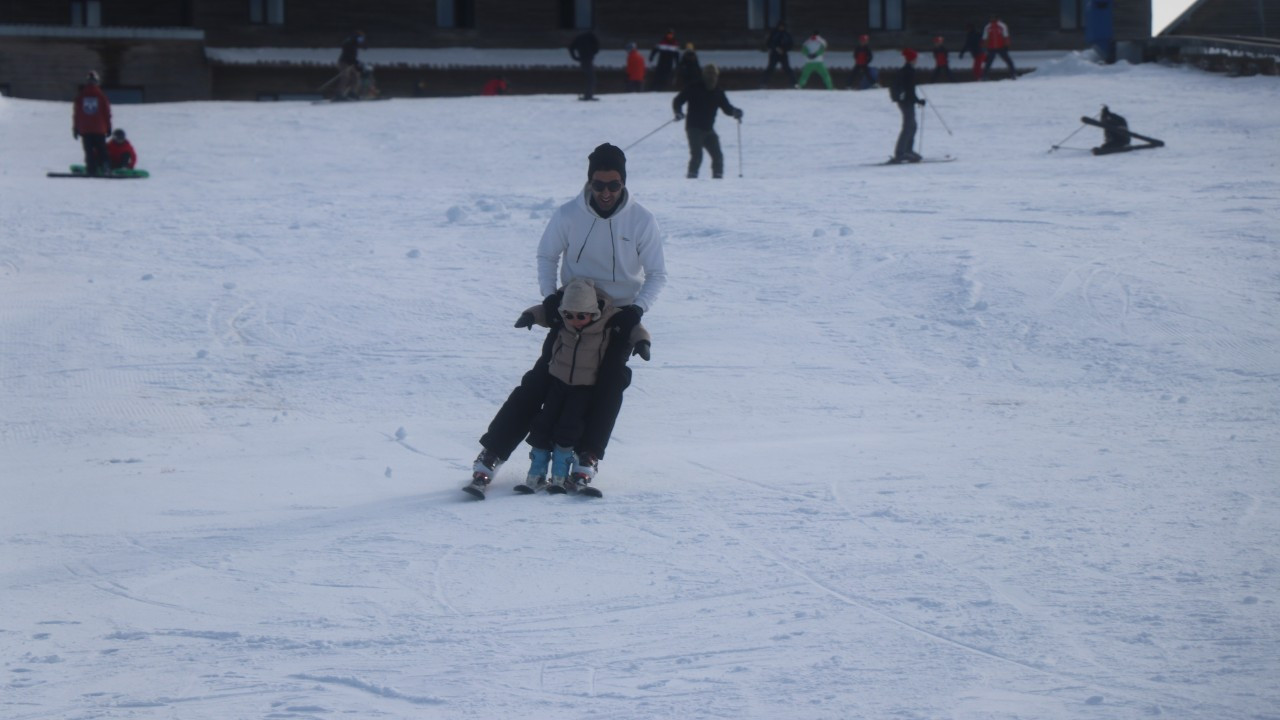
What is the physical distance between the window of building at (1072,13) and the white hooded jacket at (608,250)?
3346 cm

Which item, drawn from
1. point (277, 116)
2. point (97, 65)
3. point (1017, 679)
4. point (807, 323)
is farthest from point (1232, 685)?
point (97, 65)

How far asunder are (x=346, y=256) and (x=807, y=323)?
4.27 meters

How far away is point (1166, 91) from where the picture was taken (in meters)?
25.0

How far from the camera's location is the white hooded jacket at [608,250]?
19.5 ft

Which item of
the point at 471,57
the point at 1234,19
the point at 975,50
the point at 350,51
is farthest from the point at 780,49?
the point at 1234,19

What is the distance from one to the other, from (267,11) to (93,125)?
15980mm

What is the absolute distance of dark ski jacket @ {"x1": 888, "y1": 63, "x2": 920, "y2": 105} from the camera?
18641mm

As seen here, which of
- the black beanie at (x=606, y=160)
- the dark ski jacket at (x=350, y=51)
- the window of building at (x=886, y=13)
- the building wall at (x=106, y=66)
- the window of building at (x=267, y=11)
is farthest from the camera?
the window of building at (x=886, y=13)

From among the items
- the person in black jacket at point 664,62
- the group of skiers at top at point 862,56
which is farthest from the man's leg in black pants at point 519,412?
the person in black jacket at point 664,62

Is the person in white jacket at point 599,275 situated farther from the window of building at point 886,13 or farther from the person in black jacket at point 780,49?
the window of building at point 886,13

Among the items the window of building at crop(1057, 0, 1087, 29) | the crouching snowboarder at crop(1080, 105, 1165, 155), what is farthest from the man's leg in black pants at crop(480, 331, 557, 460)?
the window of building at crop(1057, 0, 1087, 29)

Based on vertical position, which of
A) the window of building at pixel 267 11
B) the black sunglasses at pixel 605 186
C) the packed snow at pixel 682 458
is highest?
the window of building at pixel 267 11

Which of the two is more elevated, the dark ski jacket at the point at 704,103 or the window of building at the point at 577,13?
the window of building at the point at 577,13

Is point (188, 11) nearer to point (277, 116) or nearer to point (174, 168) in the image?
point (277, 116)
